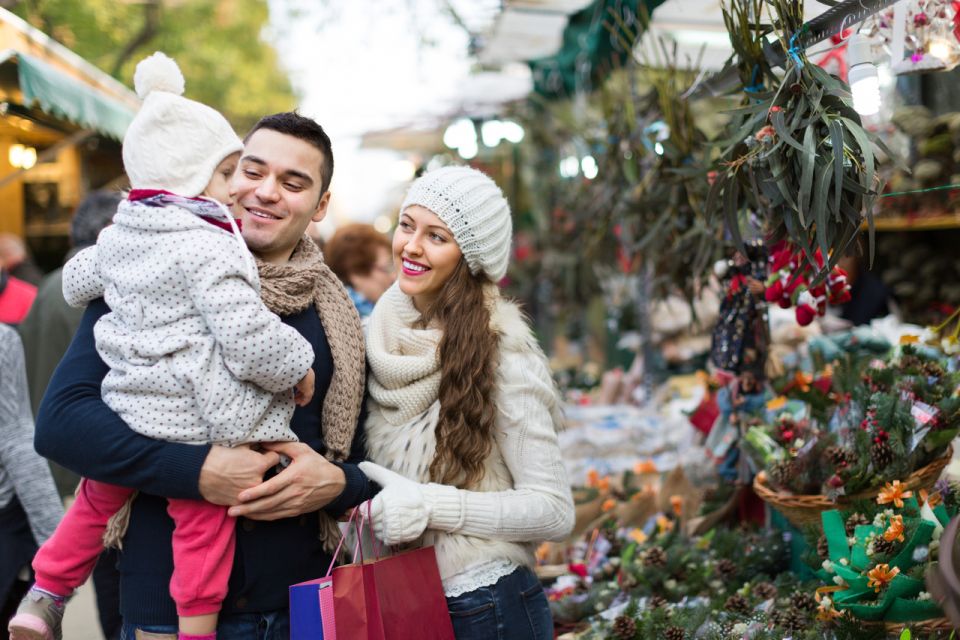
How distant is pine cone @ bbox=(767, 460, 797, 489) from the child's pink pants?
1.79m

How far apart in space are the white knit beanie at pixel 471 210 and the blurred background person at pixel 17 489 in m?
1.41

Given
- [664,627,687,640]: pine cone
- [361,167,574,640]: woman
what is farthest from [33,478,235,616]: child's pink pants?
[664,627,687,640]: pine cone

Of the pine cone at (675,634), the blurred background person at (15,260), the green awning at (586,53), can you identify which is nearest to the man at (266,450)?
the pine cone at (675,634)

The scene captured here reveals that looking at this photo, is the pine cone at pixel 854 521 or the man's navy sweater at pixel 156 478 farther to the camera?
the pine cone at pixel 854 521

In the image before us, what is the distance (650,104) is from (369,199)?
21337mm

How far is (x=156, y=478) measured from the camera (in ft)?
6.09

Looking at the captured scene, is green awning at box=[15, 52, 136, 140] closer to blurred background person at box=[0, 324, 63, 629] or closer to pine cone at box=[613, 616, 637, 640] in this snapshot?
blurred background person at box=[0, 324, 63, 629]

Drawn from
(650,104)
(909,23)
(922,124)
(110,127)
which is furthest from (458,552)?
(110,127)

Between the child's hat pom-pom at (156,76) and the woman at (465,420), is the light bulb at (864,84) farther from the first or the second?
the child's hat pom-pom at (156,76)

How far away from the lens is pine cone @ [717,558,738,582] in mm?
3273

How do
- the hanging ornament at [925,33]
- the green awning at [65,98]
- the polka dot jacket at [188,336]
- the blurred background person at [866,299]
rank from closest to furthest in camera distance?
the polka dot jacket at [188,336] < the hanging ornament at [925,33] < the green awning at [65,98] < the blurred background person at [866,299]

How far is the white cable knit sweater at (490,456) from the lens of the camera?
2.15 meters

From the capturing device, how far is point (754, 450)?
3.22 meters

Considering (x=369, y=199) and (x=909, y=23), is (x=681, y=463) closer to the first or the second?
(x=909, y=23)
